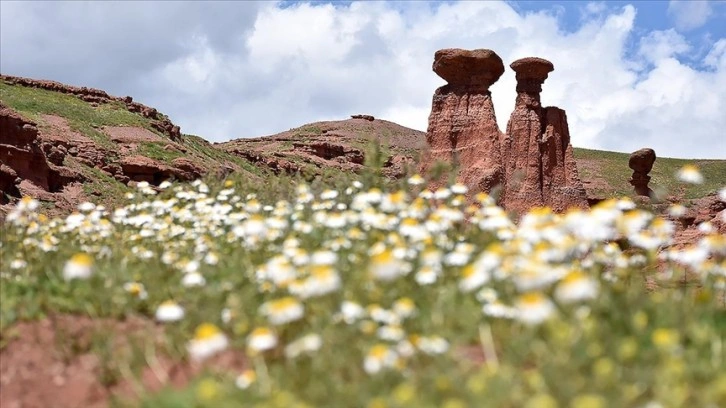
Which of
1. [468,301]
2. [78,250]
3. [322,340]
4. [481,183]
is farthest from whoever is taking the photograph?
[481,183]

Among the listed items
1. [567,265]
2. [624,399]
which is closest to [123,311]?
[567,265]

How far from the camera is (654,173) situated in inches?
4023

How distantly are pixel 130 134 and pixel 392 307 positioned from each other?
50417 mm

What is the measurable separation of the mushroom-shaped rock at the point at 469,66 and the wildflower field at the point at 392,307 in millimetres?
25013

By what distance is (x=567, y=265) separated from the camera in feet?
19.4

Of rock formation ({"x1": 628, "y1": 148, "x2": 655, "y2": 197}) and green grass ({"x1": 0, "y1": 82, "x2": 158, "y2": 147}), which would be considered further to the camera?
rock formation ({"x1": 628, "y1": 148, "x2": 655, "y2": 197})

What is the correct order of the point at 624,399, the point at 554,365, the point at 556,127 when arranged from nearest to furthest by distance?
the point at 624,399
the point at 554,365
the point at 556,127

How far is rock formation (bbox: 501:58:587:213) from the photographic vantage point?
36281 mm

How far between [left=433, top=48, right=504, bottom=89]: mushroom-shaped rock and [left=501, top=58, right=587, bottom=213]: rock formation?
413 cm

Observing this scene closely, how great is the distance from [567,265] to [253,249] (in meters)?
3.23

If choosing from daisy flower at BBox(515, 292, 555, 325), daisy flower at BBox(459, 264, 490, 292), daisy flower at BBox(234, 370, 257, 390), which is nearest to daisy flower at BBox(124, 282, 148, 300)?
daisy flower at BBox(234, 370, 257, 390)

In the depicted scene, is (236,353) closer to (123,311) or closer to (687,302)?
(123,311)

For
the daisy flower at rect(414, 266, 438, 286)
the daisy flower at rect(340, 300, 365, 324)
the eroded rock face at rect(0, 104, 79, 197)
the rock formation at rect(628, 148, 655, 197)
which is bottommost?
the daisy flower at rect(340, 300, 365, 324)

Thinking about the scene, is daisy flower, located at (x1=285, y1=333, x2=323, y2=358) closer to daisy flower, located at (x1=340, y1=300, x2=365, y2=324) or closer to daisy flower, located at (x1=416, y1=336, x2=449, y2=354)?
daisy flower, located at (x1=340, y1=300, x2=365, y2=324)
